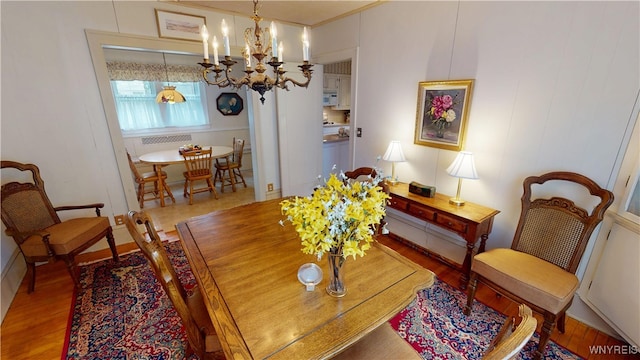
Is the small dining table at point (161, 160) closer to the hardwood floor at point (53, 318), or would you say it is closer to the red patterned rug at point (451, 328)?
the hardwood floor at point (53, 318)

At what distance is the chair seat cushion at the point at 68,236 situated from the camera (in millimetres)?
2119

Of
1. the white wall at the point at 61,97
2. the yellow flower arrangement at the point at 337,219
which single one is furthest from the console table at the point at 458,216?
the white wall at the point at 61,97

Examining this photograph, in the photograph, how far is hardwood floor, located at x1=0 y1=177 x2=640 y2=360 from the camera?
1709 mm

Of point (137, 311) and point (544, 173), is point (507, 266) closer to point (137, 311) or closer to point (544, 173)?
point (544, 173)

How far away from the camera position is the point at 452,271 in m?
2.49

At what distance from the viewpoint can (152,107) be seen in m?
4.80

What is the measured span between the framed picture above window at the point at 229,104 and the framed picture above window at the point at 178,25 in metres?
2.50

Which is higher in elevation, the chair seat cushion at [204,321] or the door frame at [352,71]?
the door frame at [352,71]

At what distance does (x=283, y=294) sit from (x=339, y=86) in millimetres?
5841

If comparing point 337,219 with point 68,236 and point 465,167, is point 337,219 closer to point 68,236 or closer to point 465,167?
point 465,167

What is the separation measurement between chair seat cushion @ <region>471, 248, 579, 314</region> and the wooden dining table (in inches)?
30.9

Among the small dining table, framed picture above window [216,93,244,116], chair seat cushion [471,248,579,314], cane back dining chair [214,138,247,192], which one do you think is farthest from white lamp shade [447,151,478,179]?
framed picture above window [216,93,244,116]

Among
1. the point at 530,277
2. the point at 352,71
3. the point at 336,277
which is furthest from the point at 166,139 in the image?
the point at 530,277

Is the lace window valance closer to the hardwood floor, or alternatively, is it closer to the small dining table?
the small dining table
